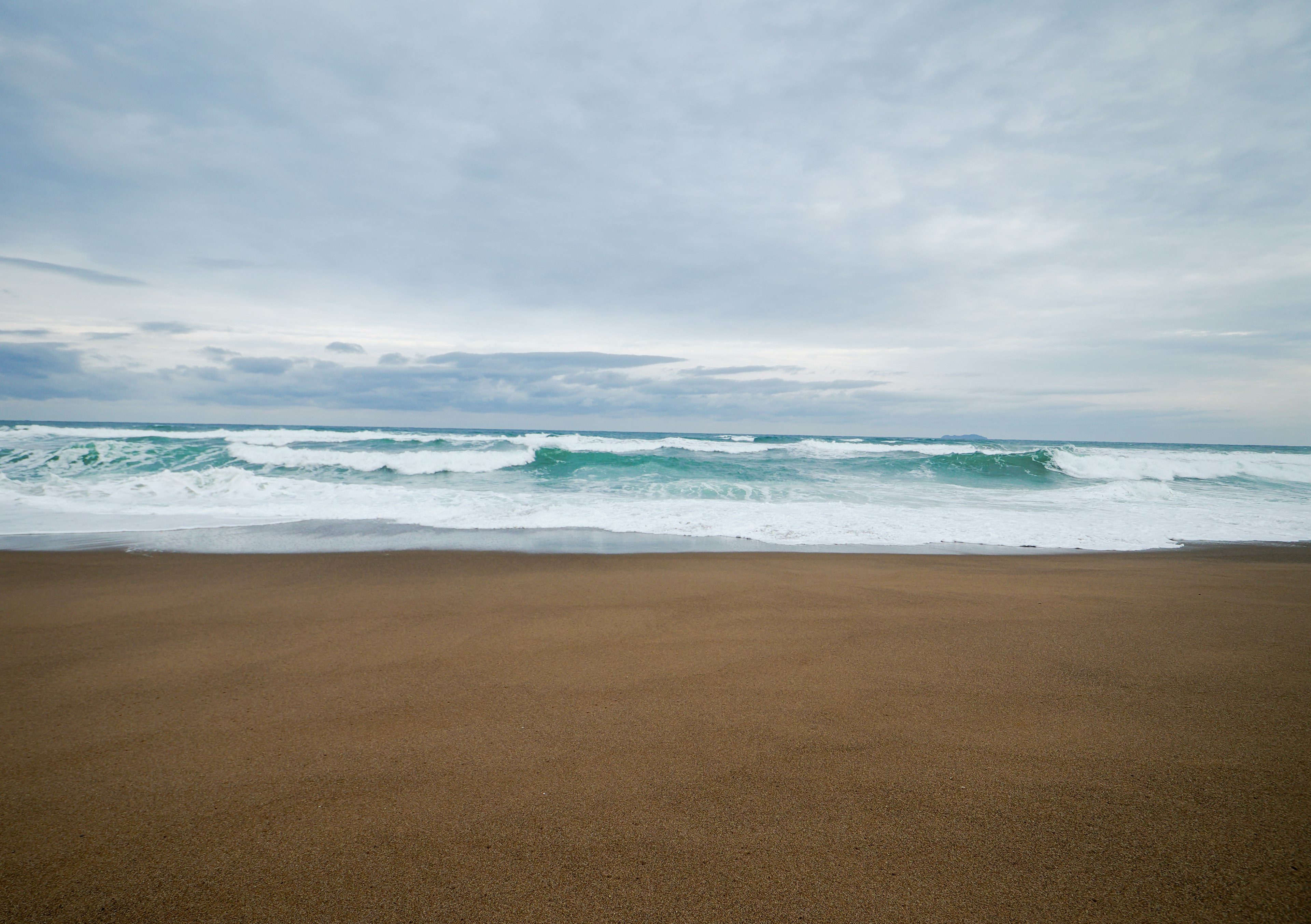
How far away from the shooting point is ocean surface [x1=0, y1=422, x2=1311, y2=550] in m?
7.89

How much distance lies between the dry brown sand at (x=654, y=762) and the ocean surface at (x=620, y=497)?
3.39m

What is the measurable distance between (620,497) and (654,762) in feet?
32.4

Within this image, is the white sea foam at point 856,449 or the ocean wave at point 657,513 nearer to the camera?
the ocean wave at point 657,513

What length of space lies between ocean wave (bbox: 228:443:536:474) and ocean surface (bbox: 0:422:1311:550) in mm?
111

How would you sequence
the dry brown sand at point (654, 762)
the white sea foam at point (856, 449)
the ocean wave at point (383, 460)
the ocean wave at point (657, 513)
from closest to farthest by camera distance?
the dry brown sand at point (654, 762) → the ocean wave at point (657, 513) → the ocean wave at point (383, 460) → the white sea foam at point (856, 449)

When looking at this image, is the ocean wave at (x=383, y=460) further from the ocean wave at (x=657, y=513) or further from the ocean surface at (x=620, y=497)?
the ocean wave at (x=657, y=513)

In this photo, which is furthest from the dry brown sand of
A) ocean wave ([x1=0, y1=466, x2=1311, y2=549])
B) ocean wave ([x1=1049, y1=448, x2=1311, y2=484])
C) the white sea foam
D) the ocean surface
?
the white sea foam

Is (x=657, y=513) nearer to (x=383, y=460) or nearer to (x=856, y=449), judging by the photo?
(x=383, y=460)

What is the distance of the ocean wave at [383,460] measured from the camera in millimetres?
16922

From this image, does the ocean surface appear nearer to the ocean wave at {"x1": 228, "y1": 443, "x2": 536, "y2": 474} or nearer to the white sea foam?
the ocean wave at {"x1": 228, "y1": 443, "x2": 536, "y2": 474}

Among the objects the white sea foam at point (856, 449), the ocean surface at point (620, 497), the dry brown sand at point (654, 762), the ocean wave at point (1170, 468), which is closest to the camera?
the dry brown sand at point (654, 762)

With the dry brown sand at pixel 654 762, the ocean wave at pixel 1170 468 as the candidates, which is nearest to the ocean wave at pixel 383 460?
the dry brown sand at pixel 654 762

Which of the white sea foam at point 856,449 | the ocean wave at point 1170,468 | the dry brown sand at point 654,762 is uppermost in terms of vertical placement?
the white sea foam at point 856,449

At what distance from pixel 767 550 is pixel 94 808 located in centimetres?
585
